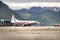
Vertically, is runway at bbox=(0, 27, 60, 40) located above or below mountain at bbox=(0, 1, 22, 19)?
below

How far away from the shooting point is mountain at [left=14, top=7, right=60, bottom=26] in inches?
105

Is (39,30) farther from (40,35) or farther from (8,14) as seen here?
(8,14)

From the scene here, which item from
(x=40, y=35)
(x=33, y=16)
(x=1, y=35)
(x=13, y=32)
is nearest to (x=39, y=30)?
(x=40, y=35)

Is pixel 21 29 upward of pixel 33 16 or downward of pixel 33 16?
downward

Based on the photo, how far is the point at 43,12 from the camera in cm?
271

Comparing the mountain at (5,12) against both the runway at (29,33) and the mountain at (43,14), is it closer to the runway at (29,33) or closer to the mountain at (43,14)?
the mountain at (43,14)

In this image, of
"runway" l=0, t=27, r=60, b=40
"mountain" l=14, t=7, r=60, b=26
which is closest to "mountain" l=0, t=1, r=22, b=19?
"mountain" l=14, t=7, r=60, b=26

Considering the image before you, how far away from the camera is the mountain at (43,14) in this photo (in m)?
2.68

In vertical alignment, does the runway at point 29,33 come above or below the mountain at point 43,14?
below

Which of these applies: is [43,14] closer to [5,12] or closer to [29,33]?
[29,33]

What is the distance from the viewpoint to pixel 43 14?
2697 millimetres

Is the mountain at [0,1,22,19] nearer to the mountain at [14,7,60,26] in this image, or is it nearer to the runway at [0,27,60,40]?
the mountain at [14,7,60,26]

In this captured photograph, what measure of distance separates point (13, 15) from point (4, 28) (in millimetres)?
255

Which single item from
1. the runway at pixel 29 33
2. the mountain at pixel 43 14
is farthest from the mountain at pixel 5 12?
the runway at pixel 29 33
